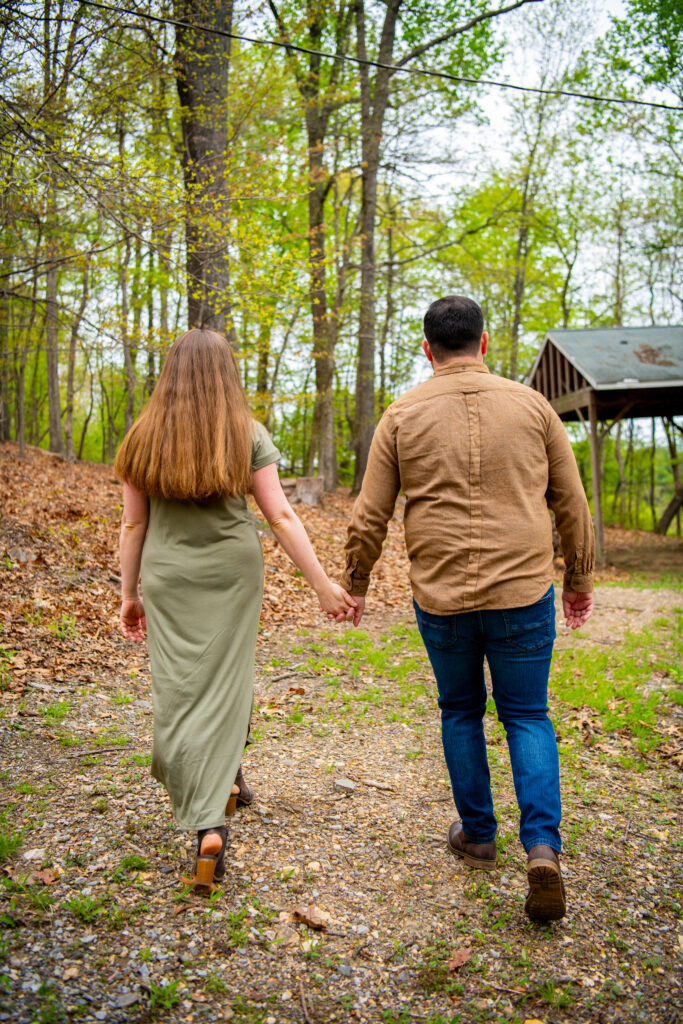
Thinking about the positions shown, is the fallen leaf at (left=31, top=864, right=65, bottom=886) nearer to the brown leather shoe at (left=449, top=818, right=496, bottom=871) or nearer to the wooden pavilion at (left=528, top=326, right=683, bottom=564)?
the brown leather shoe at (left=449, top=818, right=496, bottom=871)

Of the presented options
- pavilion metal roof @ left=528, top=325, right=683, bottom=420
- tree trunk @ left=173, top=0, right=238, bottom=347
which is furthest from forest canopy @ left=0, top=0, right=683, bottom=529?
pavilion metal roof @ left=528, top=325, right=683, bottom=420

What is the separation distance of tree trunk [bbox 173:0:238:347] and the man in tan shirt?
20.0 ft

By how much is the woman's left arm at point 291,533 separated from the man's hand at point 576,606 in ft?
2.86

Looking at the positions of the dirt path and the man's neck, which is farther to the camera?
the man's neck

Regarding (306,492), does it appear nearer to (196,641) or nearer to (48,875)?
(196,641)

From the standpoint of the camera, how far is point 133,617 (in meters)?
3.10

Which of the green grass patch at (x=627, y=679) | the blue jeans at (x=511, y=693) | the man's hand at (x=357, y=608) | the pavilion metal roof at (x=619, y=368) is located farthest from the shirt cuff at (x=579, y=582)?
the pavilion metal roof at (x=619, y=368)

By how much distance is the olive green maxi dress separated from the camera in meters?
2.71

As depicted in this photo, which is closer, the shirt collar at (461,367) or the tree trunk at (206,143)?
the shirt collar at (461,367)

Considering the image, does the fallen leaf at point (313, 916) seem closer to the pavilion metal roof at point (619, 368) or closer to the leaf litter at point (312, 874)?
the leaf litter at point (312, 874)

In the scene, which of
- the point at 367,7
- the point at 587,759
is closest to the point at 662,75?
the point at 367,7

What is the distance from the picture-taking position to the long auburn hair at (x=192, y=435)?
8.70 ft

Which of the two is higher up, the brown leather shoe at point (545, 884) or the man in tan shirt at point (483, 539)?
the man in tan shirt at point (483, 539)

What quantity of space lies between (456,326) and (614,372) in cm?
1123
